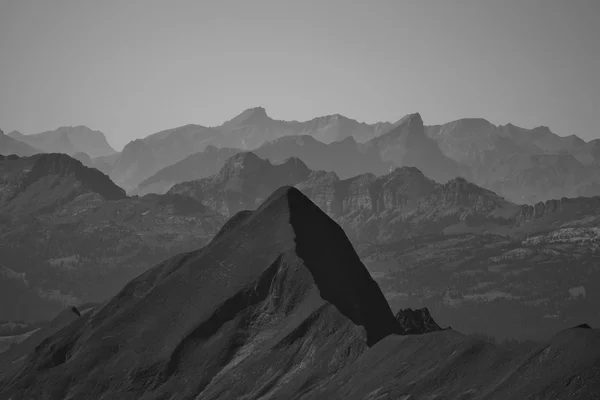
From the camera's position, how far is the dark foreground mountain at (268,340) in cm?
12838

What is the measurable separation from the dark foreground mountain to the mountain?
0.79 feet

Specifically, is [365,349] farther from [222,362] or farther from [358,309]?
[222,362]

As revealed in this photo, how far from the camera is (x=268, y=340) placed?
6250 inches

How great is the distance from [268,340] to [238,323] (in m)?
8.87

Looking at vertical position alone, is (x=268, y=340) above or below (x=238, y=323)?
below

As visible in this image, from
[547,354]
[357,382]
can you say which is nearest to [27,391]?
[357,382]

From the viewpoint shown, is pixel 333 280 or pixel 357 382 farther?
pixel 333 280

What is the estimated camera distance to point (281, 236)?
180 metres

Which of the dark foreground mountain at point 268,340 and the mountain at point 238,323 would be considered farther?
the mountain at point 238,323

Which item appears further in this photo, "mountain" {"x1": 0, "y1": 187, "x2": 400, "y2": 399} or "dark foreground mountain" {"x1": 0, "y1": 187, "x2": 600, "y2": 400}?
"mountain" {"x1": 0, "y1": 187, "x2": 400, "y2": 399}

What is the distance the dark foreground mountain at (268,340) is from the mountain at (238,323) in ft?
0.79

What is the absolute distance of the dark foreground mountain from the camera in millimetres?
128375

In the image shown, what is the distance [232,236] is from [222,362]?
34994mm

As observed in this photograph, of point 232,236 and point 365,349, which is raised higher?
point 232,236
